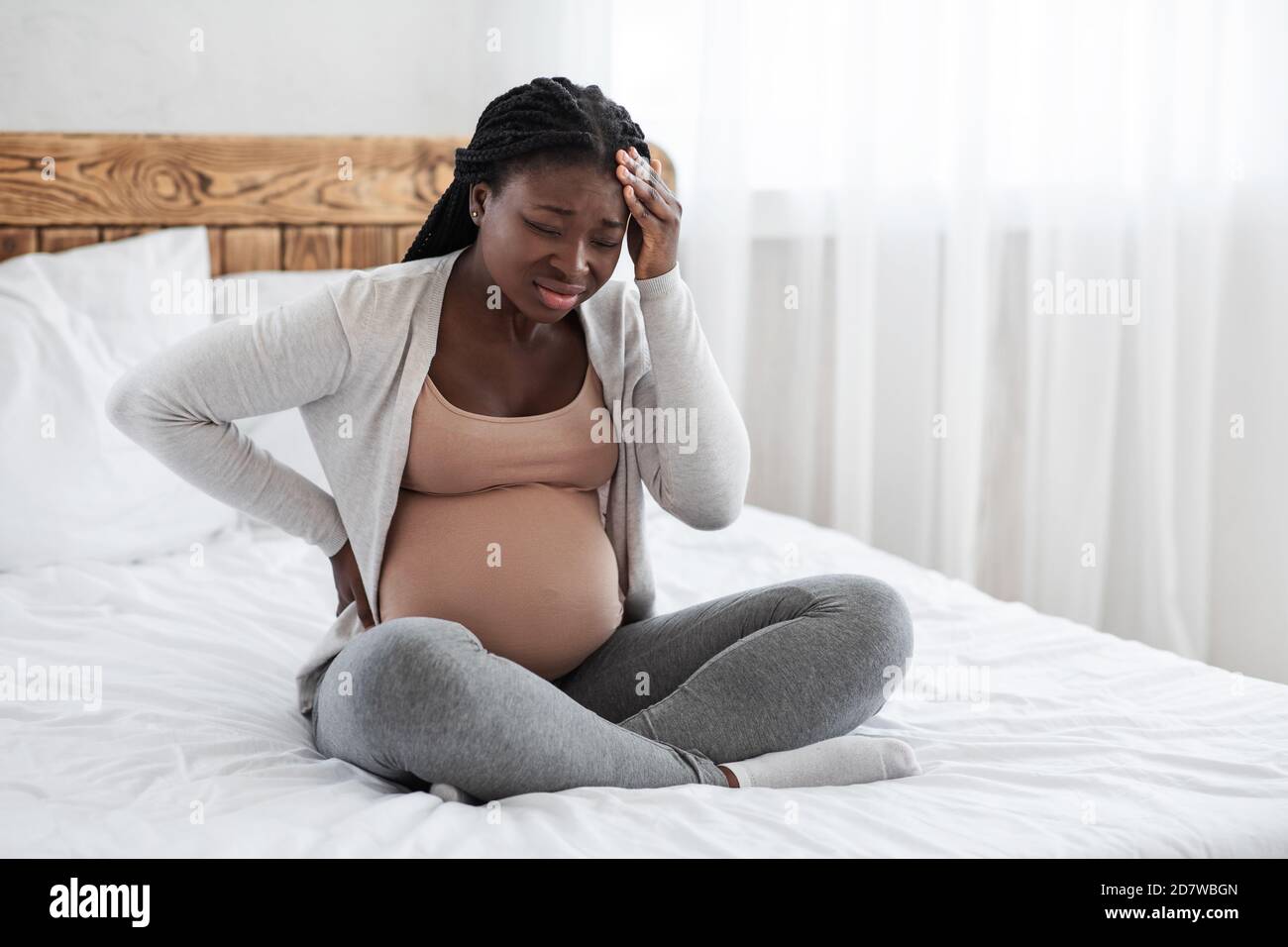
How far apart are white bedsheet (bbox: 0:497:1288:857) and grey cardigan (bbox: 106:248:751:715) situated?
0.57ft

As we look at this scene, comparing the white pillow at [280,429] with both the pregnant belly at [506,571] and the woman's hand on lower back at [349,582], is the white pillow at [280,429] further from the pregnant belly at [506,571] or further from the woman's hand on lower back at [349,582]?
the pregnant belly at [506,571]

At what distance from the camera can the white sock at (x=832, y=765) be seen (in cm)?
94

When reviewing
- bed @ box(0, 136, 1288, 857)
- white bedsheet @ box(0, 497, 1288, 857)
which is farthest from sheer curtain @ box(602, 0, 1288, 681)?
white bedsheet @ box(0, 497, 1288, 857)

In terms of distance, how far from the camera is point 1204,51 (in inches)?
74.8

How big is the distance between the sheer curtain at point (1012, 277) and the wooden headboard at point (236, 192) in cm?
58

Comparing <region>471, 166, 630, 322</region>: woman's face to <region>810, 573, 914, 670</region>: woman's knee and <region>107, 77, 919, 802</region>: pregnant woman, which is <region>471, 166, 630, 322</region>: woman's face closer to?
<region>107, 77, 919, 802</region>: pregnant woman

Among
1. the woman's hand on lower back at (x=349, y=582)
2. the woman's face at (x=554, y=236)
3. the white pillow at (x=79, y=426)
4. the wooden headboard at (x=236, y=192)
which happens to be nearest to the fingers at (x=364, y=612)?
the woman's hand on lower back at (x=349, y=582)

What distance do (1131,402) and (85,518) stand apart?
1.67m

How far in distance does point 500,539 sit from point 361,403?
182mm

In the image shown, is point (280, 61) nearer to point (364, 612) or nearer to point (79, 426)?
point (79, 426)

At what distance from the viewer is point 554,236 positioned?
99 cm
